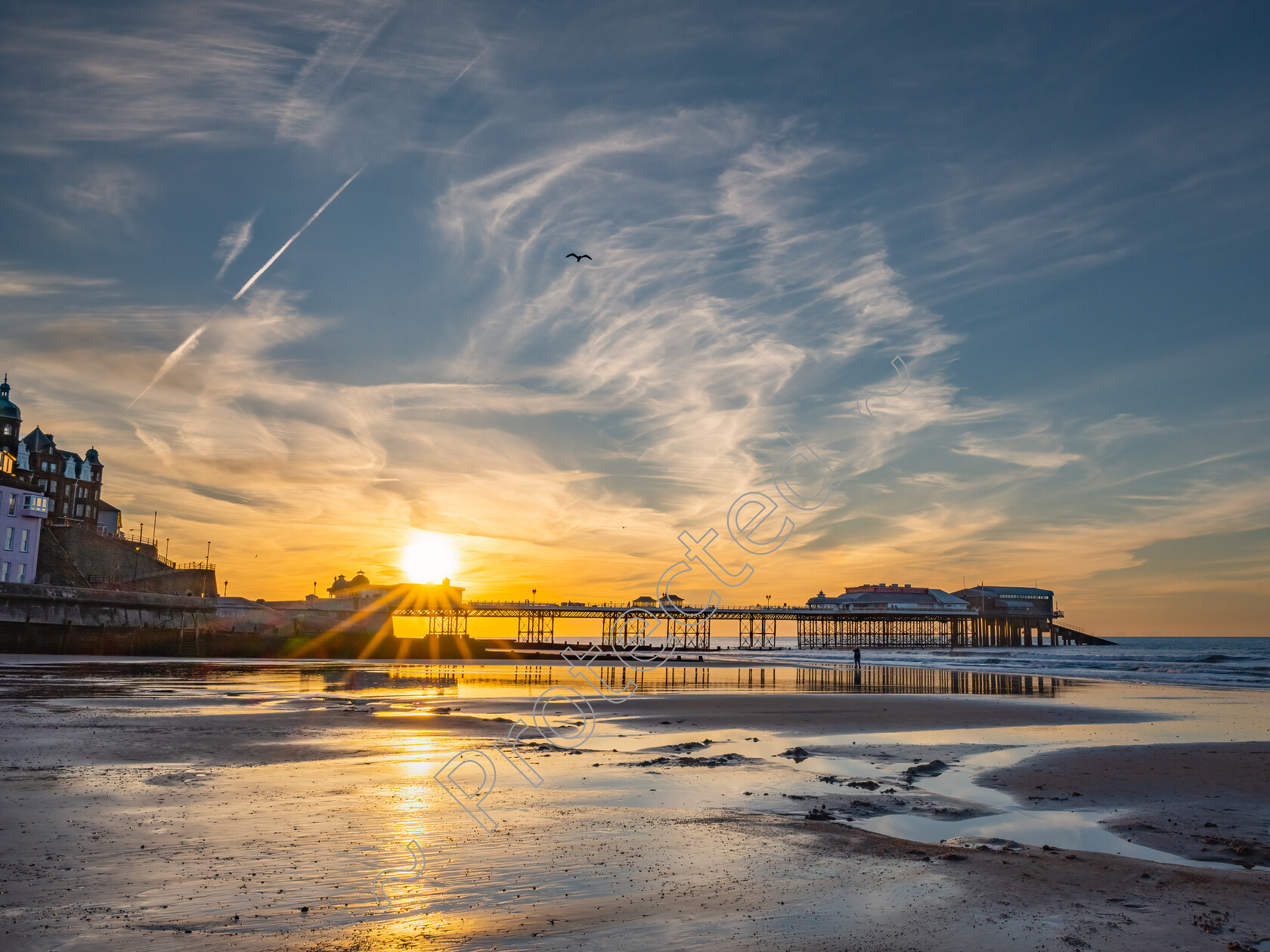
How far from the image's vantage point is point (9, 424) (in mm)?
88375

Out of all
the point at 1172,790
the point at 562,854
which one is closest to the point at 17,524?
the point at 562,854

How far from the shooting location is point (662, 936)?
7.31m

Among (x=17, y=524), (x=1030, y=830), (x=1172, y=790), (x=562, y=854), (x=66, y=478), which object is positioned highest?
(x=66, y=478)

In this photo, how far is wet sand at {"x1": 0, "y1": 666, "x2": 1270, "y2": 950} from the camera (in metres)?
7.47

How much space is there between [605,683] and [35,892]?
39.6 meters

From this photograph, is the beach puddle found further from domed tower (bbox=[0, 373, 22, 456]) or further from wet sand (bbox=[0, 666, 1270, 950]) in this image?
domed tower (bbox=[0, 373, 22, 456])

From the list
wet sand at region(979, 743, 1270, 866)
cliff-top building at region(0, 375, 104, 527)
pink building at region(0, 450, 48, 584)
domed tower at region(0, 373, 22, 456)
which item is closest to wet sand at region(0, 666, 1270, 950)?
wet sand at region(979, 743, 1270, 866)

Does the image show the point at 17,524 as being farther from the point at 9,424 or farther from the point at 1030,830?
the point at 1030,830

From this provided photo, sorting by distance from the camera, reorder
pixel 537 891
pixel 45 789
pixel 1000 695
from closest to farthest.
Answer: pixel 537 891 → pixel 45 789 → pixel 1000 695

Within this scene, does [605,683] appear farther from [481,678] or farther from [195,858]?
[195,858]

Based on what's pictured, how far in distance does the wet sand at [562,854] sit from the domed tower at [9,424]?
84.6 meters

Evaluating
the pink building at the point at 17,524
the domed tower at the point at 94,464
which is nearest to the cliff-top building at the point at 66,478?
the domed tower at the point at 94,464

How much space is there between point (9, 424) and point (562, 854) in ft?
341

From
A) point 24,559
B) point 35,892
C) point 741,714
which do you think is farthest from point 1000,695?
point 24,559
